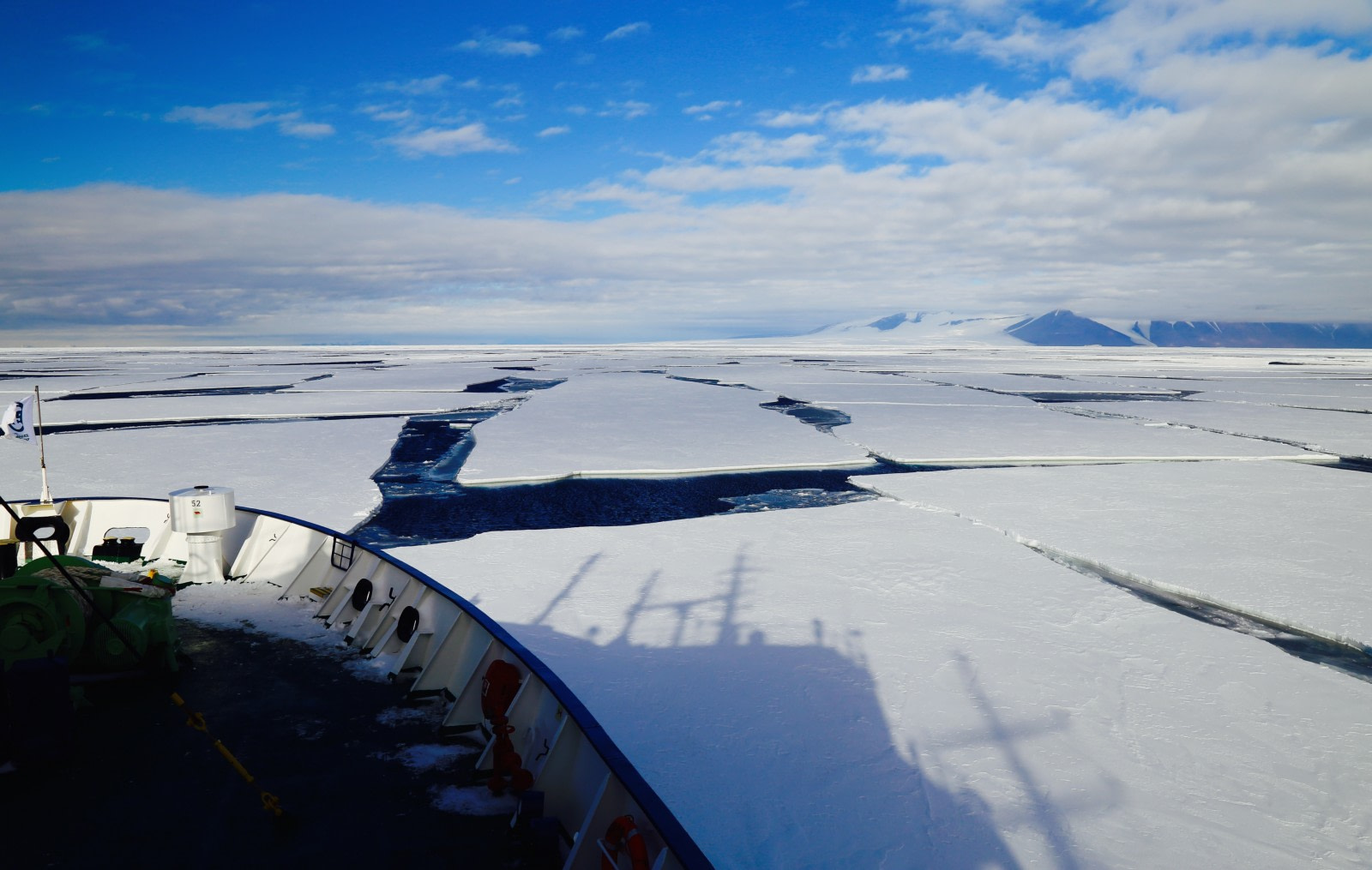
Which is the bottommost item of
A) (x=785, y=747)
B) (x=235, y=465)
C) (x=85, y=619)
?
(x=785, y=747)

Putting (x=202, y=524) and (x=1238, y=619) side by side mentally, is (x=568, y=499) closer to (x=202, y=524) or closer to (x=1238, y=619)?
(x=202, y=524)

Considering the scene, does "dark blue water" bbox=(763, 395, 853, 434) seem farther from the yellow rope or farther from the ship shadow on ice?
the yellow rope

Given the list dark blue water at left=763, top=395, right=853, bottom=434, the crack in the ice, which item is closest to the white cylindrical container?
the crack in the ice

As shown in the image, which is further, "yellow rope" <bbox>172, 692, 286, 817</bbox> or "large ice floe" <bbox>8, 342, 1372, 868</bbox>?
"large ice floe" <bbox>8, 342, 1372, 868</bbox>

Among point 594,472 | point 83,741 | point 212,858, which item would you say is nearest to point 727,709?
point 212,858

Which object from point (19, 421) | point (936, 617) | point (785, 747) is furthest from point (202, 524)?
point (936, 617)

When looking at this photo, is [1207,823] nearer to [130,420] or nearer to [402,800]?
[402,800]

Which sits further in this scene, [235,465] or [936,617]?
[235,465]

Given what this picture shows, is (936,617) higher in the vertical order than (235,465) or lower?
lower
